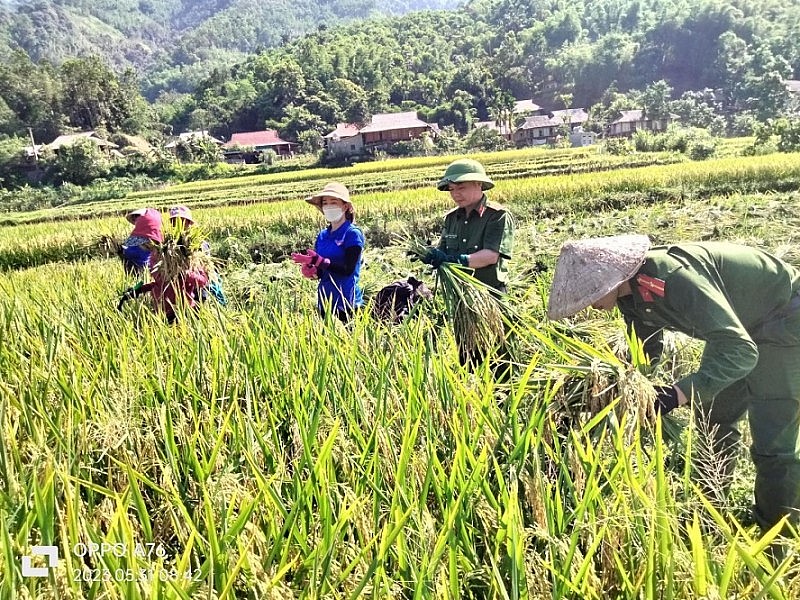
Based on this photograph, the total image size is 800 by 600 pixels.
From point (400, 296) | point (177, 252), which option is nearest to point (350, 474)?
point (400, 296)

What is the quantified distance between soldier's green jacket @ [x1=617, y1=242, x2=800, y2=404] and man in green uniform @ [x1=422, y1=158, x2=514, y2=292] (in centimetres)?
92

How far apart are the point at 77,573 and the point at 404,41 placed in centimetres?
11766

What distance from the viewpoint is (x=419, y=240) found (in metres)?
2.68

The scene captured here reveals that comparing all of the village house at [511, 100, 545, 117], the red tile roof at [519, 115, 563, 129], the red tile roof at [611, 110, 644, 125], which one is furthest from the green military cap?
the village house at [511, 100, 545, 117]

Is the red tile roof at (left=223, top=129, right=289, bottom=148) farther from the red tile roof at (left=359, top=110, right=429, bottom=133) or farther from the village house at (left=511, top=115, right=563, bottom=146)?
the village house at (left=511, top=115, right=563, bottom=146)

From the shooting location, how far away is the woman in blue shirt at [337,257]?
119 inches

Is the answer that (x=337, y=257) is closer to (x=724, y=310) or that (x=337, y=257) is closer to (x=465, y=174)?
(x=465, y=174)

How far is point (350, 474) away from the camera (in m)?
1.26

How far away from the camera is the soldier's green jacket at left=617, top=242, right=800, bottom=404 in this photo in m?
1.53

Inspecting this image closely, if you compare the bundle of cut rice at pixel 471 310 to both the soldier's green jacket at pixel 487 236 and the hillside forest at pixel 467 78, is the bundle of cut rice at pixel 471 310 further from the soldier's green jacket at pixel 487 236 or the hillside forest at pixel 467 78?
the hillside forest at pixel 467 78

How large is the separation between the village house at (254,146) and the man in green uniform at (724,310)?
5672 centimetres

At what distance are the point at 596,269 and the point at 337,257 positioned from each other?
170cm

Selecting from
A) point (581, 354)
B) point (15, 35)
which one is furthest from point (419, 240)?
point (15, 35)

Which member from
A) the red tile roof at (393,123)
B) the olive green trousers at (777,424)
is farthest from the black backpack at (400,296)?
the red tile roof at (393,123)
